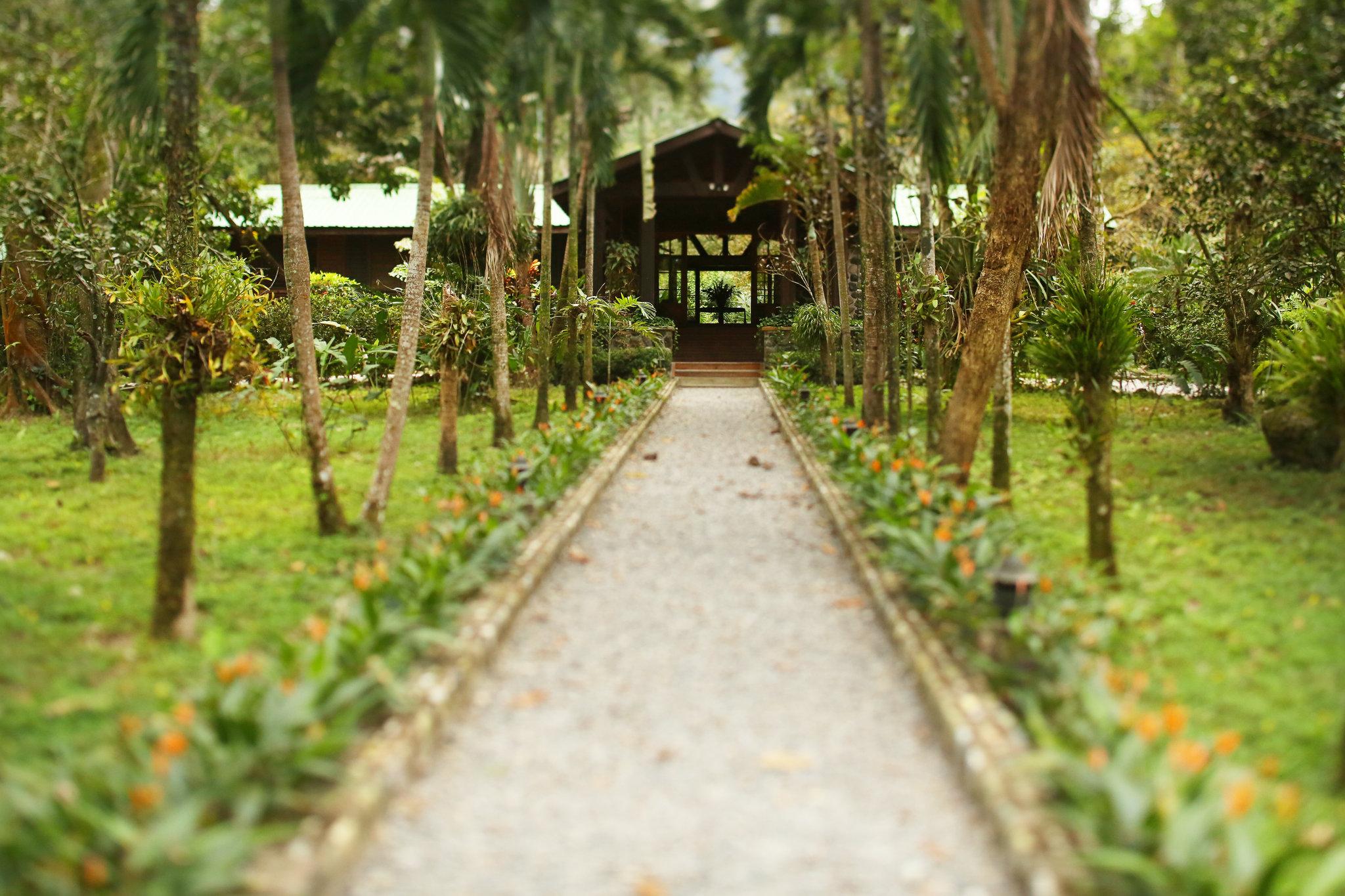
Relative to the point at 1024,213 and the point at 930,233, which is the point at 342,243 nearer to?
the point at 930,233

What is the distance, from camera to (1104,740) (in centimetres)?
351

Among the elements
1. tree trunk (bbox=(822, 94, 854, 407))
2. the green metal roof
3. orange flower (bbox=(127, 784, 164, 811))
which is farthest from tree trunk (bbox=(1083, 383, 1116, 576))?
the green metal roof

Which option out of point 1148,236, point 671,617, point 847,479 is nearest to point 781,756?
point 671,617

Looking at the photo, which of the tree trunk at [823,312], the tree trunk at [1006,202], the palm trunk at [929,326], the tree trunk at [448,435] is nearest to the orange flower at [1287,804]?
the tree trunk at [1006,202]

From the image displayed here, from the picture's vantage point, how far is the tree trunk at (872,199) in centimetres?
1043

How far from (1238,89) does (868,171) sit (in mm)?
3337

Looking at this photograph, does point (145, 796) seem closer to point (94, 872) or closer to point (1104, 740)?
point (94, 872)

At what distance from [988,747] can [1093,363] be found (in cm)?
524

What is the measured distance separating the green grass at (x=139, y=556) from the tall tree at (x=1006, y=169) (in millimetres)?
4056

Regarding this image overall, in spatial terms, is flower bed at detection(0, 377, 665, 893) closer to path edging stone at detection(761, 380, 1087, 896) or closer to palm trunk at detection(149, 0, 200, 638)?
palm trunk at detection(149, 0, 200, 638)

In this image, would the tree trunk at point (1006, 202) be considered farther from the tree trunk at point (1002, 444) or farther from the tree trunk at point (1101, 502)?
the tree trunk at point (1101, 502)

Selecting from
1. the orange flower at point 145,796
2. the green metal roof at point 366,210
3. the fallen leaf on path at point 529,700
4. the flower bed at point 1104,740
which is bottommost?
the fallen leaf on path at point 529,700

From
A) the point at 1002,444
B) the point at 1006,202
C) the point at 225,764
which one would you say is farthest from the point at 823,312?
the point at 225,764

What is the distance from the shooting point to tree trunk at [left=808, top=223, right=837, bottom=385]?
1673cm
